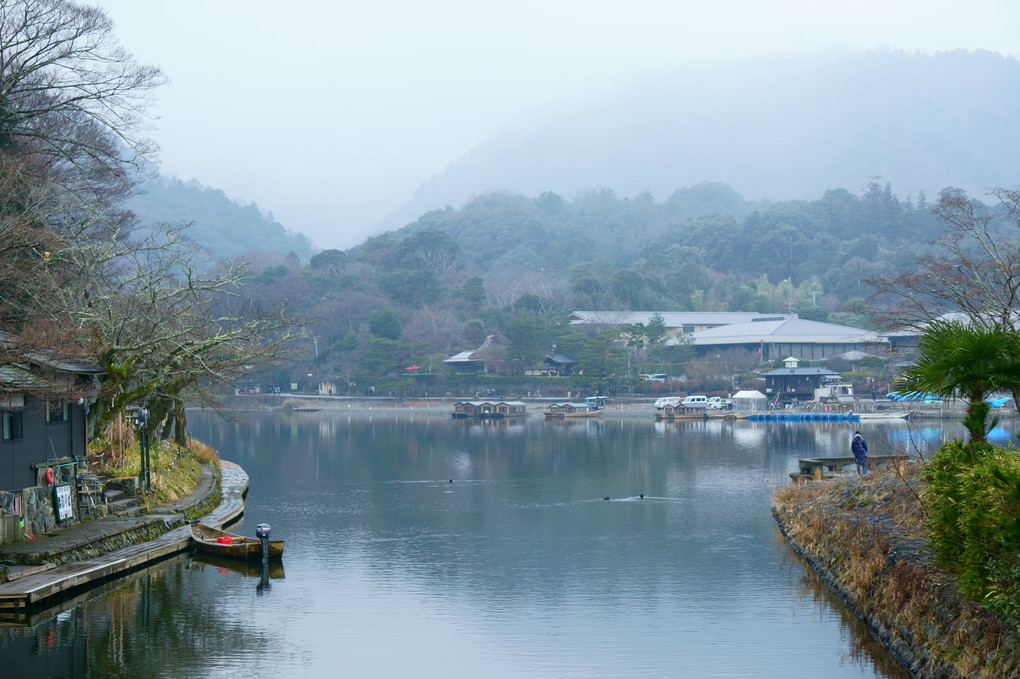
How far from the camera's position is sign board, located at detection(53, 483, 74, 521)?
1861cm

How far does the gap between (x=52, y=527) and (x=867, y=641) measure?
47.7 feet

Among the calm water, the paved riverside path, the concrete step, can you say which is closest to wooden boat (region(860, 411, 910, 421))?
the calm water

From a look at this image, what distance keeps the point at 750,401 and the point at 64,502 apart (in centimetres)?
6011

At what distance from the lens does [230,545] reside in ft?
63.7

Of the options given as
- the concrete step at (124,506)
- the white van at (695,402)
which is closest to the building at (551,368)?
the white van at (695,402)

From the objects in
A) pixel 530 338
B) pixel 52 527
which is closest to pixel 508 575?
pixel 52 527

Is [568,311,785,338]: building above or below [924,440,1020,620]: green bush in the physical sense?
above

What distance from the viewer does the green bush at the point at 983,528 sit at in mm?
9570

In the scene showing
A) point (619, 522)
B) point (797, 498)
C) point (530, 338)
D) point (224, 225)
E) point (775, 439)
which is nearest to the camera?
point (797, 498)

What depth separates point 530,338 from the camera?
81.2 metres

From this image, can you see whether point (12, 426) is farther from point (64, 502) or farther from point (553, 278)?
point (553, 278)

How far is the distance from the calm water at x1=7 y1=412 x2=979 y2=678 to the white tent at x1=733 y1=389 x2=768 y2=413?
36.0 meters

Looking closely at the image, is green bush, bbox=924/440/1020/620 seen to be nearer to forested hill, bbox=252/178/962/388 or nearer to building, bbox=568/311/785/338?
forested hill, bbox=252/178/962/388

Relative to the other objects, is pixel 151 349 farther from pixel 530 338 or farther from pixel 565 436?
pixel 530 338
